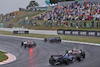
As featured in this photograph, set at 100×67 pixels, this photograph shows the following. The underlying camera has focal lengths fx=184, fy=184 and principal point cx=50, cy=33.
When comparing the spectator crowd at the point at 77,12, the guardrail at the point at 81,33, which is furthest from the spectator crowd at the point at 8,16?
the guardrail at the point at 81,33

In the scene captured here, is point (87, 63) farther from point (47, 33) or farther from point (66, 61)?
point (47, 33)

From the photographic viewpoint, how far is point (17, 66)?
1335 cm

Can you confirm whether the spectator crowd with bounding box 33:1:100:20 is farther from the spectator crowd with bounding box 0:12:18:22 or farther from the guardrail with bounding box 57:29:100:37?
the spectator crowd with bounding box 0:12:18:22

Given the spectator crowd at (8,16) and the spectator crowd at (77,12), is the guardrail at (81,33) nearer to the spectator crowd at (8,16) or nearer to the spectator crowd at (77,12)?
the spectator crowd at (77,12)

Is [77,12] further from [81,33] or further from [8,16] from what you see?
[8,16]

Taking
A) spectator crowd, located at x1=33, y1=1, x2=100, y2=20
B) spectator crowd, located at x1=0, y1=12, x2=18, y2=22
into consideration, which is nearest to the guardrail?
spectator crowd, located at x1=33, y1=1, x2=100, y2=20

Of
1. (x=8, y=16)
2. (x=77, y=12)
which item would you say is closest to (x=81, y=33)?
(x=77, y=12)

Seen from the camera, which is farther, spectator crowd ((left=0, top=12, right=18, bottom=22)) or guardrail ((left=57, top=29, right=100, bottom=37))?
spectator crowd ((left=0, top=12, right=18, bottom=22))

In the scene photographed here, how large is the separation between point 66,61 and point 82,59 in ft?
8.28

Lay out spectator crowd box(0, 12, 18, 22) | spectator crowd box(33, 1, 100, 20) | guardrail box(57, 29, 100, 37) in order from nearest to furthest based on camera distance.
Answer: guardrail box(57, 29, 100, 37) < spectator crowd box(33, 1, 100, 20) < spectator crowd box(0, 12, 18, 22)

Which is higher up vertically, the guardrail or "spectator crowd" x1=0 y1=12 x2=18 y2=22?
"spectator crowd" x1=0 y1=12 x2=18 y2=22

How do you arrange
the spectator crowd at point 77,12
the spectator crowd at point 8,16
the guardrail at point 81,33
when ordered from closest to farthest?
the guardrail at point 81,33
the spectator crowd at point 77,12
the spectator crowd at point 8,16

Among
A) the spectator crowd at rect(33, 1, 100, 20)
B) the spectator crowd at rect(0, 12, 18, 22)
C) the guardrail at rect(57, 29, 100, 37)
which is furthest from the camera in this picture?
the spectator crowd at rect(0, 12, 18, 22)

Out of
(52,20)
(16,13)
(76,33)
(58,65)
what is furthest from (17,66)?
(16,13)
